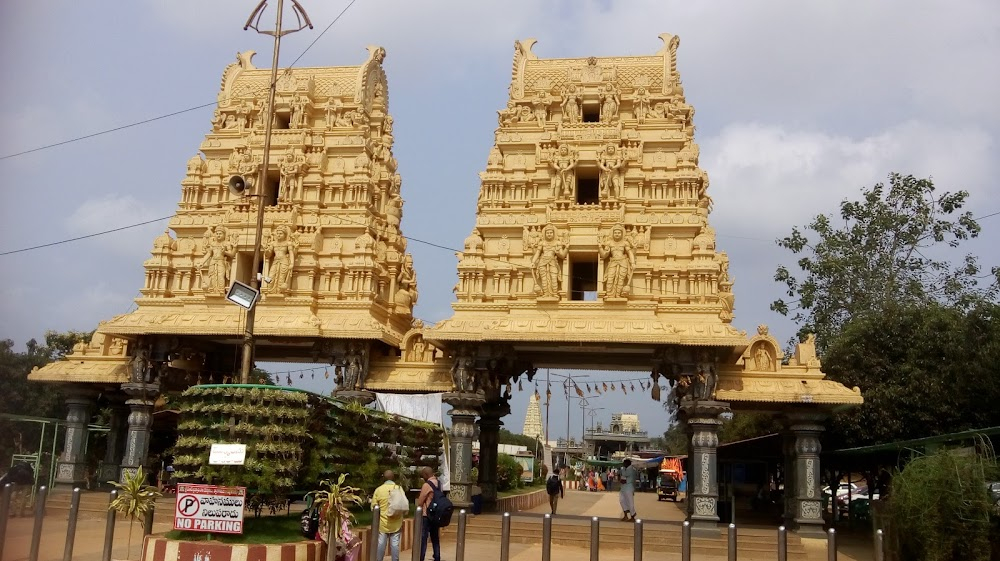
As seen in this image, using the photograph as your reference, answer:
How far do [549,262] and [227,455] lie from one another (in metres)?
10.4

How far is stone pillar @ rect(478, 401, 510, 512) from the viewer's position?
71.6 ft

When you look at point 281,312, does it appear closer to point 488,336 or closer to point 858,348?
point 488,336

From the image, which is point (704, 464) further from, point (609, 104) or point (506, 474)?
point (506, 474)

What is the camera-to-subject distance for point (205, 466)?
11.6 metres

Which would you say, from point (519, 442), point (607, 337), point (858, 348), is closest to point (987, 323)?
point (858, 348)

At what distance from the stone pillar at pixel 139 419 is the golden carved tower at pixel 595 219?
835cm

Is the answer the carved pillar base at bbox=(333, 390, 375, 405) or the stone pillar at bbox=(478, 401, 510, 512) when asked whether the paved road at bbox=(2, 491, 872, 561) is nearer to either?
the stone pillar at bbox=(478, 401, 510, 512)

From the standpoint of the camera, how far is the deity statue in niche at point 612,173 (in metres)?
21.2

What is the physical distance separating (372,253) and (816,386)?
11950mm

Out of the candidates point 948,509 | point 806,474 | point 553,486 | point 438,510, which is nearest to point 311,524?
point 438,510

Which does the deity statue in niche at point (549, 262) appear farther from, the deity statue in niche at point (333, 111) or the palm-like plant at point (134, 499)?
the palm-like plant at point (134, 499)

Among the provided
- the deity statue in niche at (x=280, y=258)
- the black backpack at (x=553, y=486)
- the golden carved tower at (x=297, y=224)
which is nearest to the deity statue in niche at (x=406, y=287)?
the golden carved tower at (x=297, y=224)

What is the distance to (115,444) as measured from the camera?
77.0 feet

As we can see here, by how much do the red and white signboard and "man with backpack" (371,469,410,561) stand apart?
193 cm
